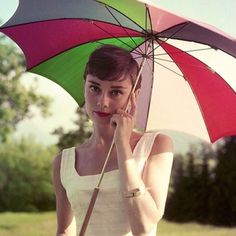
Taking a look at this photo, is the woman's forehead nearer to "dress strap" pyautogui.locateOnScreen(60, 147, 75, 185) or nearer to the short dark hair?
the short dark hair

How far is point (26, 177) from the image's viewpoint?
573 inches

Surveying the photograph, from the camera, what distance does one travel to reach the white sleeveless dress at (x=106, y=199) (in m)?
2.19

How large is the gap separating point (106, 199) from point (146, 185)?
16 cm

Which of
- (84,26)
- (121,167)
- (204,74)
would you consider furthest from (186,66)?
(121,167)

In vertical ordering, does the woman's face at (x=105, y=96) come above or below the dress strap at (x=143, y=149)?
above

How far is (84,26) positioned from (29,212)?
1157 centimetres

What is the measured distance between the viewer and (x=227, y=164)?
41.0 feet

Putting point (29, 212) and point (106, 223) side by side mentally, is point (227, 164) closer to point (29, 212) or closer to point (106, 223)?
point (29, 212)

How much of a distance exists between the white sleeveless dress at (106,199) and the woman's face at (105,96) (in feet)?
0.52

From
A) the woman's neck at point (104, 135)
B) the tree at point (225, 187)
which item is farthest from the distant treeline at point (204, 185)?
the woman's neck at point (104, 135)

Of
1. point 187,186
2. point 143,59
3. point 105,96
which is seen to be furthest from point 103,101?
point 187,186

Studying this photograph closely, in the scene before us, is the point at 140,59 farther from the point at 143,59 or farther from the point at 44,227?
the point at 44,227

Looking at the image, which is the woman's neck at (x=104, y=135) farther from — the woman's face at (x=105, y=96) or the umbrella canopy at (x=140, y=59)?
the umbrella canopy at (x=140, y=59)

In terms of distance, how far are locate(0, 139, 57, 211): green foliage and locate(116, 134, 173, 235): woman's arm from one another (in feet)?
38.8
